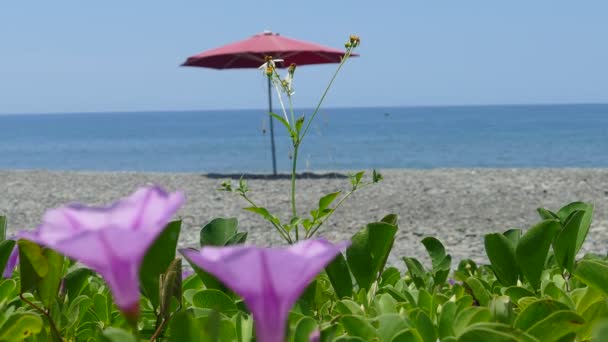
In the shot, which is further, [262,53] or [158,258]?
[262,53]

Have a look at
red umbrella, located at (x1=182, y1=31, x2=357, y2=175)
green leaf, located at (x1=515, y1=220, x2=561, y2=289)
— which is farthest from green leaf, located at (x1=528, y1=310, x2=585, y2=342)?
red umbrella, located at (x1=182, y1=31, x2=357, y2=175)

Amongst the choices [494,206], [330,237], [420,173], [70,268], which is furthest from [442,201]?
[70,268]

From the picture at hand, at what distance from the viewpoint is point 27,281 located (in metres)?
0.66

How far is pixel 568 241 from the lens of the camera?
32.1 inches

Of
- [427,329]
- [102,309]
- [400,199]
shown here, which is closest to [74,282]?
[102,309]

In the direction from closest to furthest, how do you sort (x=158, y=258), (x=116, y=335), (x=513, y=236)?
(x=116, y=335), (x=158, y=258), (x=513, y=236)

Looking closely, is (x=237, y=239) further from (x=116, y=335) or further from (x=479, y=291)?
(x=116, y=335)

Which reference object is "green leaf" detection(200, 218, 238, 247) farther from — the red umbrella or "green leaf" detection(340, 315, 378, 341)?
the red umbrella

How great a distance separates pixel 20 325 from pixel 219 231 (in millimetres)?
329

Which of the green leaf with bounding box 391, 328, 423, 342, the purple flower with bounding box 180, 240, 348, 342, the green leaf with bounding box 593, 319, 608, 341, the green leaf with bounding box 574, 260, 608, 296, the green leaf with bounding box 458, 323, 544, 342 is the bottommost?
the green leaf with bounding box 391, 328, 423, 342

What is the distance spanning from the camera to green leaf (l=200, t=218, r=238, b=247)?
831mm

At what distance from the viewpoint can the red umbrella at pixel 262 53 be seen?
10.9 meters

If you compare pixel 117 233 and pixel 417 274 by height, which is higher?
pixel 117 233

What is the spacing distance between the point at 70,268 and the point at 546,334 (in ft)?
2.18
